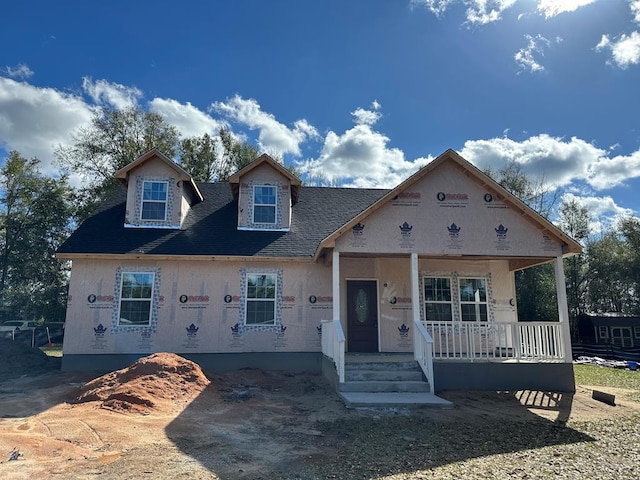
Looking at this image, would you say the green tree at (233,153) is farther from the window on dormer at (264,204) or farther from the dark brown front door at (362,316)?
the dark brown front door at (362,316)

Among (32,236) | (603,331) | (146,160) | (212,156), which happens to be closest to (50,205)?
(32,236)

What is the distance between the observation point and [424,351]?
9.82 m

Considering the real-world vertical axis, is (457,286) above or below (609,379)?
above

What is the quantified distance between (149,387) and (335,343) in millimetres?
4138

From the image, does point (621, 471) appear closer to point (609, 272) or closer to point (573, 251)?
point (573, 251)

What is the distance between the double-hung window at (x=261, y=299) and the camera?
1264 cm

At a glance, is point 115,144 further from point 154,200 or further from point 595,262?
point 595,262

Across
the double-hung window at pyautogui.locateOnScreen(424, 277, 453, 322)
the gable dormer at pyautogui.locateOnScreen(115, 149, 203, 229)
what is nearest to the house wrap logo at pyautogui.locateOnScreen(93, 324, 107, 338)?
the gable dormer at pyautogui.locateOnScreen(115, 149, 203, 229)

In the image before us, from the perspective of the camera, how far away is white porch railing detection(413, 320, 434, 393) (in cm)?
948

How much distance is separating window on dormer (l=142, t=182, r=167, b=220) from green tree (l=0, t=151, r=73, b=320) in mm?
19735

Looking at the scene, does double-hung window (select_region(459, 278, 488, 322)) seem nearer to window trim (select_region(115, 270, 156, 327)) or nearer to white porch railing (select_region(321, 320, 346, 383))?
white porch railing (select_region(321, 320, 346, 383))

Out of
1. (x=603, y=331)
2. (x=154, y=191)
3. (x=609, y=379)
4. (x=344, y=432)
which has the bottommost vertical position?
(x=609, y=379)

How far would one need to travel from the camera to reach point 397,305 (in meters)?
12.8

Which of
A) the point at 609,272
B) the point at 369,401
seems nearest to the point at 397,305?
the point at 369,401
